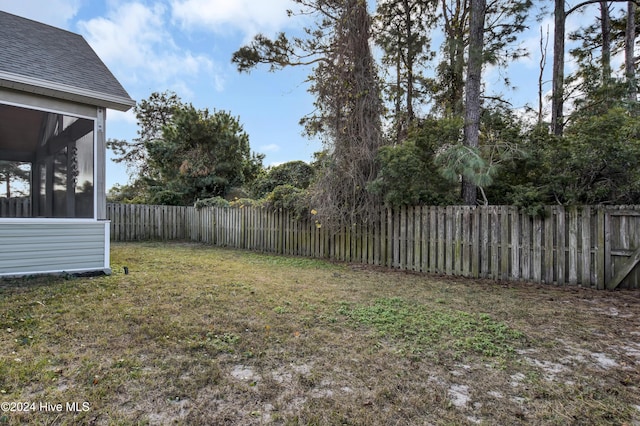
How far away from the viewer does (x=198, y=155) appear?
50.1 ft

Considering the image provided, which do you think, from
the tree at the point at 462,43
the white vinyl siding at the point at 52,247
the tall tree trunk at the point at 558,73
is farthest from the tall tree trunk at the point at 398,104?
the white vinyl siding at the point at 52,247

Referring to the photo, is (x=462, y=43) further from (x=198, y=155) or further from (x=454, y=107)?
(x=198, y=155)

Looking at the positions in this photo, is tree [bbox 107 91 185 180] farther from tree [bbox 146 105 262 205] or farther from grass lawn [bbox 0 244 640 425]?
grass lawn [bbox 0 244 640 425]

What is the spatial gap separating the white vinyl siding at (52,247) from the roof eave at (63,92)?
6.50ft

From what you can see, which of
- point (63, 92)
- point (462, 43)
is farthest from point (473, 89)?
point (63, 92)

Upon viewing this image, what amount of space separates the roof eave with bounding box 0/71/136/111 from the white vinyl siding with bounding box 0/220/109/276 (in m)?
1.98

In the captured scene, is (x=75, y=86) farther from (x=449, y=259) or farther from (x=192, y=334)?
(x=449, y=259)

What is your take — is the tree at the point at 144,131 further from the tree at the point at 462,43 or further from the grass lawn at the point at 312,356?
the grass lawn at the point at 312,356

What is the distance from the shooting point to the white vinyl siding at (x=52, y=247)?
4.82m

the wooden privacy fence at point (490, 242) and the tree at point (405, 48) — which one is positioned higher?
the tree at point (405, 48)

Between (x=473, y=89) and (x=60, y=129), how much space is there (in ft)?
26.5

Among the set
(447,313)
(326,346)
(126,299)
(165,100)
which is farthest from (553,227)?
(165,100)

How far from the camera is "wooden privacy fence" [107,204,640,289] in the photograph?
470 centimetres

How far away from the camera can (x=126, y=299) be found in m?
3.90
